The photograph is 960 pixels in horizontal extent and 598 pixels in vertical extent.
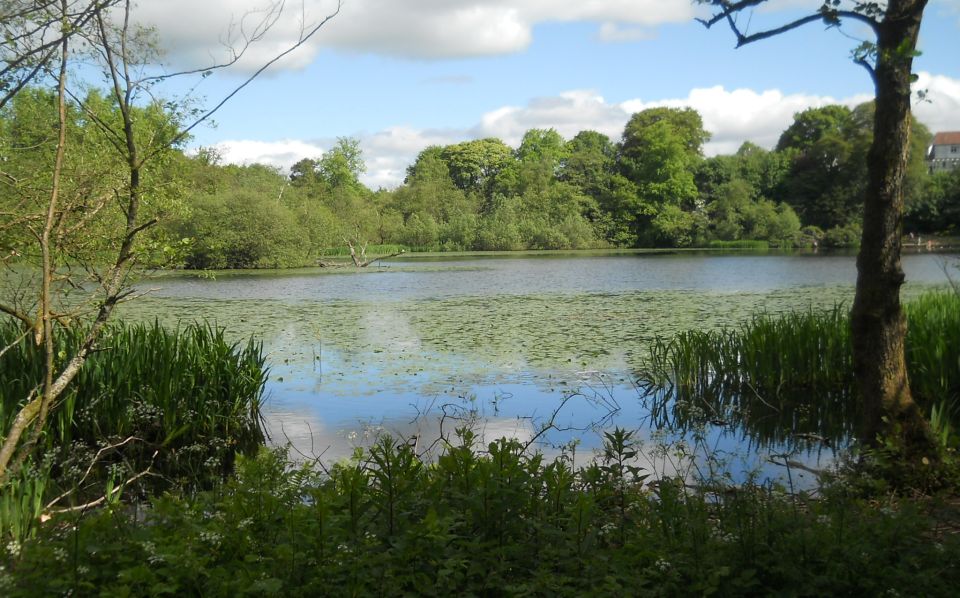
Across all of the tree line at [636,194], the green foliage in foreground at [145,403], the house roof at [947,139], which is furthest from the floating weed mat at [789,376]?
the house roof at [947,139]

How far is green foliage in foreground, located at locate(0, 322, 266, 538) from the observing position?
5.63 meters

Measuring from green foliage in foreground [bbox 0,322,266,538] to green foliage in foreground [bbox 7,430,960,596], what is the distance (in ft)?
9.68

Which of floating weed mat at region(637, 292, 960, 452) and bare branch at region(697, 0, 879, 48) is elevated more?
bare branch at region(697, 0, 879, 48)

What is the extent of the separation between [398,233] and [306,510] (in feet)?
166

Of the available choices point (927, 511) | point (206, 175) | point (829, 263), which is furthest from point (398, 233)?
point (927, 511)

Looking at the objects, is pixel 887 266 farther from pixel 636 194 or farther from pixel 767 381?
pixel 636 194

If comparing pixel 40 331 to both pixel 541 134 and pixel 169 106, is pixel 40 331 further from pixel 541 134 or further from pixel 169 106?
pixel 541 134

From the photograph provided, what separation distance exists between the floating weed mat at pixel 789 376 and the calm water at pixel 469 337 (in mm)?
352

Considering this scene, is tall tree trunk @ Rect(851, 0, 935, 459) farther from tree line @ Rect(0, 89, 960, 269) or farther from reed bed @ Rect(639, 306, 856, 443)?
tree line @ Rect(0, 89, 960, 269)

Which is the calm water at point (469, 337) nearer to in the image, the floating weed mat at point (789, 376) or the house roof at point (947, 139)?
the floating weed mat at point (789, 376)

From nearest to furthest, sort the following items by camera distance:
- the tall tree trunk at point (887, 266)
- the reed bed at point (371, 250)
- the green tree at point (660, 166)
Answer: the tall tree trunk at point (887, 266) < the reed bed at point (371, 250) < the green tree at point (660, 166)

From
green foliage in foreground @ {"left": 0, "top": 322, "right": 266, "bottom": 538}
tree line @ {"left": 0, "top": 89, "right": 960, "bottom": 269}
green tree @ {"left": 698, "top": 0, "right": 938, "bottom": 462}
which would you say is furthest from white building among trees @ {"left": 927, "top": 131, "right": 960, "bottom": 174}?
green foliage in foreground @ {"left": 0, "top": 322, "right": 266, "bottom": 538}

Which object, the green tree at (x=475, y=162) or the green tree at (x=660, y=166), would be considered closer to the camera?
the green tree at (x=660, y=166)

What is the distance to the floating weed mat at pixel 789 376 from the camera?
6.62m
